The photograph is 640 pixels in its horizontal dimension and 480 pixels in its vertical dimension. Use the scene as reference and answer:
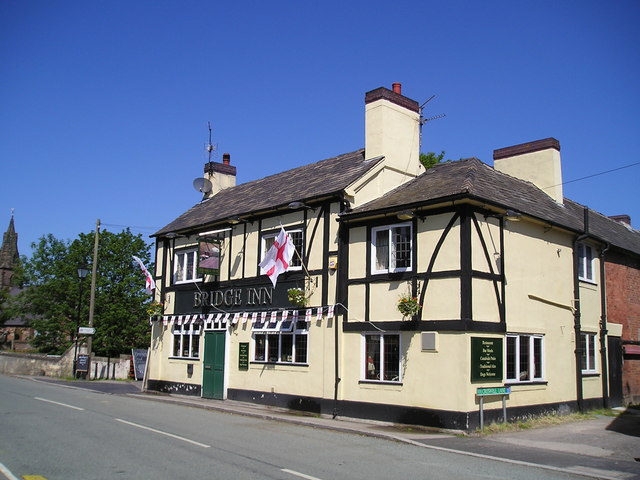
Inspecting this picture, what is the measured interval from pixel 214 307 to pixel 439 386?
9903mm

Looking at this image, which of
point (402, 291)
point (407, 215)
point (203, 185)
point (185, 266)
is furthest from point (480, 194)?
point (203, 185)

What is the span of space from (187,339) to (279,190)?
6788 millimetres

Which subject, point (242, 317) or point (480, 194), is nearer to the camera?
point (480, 194)

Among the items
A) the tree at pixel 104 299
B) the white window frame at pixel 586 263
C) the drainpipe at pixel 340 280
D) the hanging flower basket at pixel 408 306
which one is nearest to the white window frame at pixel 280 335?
the drainpipe at pixel 340 280

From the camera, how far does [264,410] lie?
18.7 meters

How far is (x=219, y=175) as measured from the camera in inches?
1099

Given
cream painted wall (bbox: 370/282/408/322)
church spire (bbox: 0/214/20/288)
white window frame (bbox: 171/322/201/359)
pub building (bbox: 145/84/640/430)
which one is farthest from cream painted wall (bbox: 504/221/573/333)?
church spire (bbox: 0/214/20/288)

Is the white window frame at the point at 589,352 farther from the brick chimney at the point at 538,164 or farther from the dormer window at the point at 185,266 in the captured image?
the dormer window at the point at 185,266

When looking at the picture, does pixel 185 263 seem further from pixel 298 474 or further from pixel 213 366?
pixel 298 474

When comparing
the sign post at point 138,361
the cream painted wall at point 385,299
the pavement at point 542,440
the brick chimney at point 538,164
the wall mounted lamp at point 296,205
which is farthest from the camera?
the sign post at point 138,361

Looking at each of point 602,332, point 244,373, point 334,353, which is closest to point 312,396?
point 334,353

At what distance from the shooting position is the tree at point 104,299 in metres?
43.8

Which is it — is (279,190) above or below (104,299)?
above

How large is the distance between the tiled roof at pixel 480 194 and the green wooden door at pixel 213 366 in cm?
745
